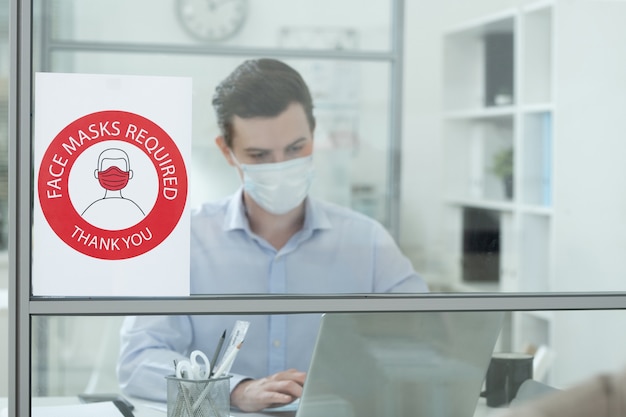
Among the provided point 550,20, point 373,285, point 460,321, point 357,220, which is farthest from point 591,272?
point 460,321

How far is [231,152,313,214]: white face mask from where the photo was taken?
2117 millimetres

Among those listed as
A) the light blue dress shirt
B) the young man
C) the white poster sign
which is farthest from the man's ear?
the white poster sign

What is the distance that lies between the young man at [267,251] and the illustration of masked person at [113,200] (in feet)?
0.80

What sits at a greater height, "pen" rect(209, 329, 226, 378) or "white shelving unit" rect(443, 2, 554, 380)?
"white shelving unit" rect(443, 2, 554, 380)

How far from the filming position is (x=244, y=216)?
2336mm

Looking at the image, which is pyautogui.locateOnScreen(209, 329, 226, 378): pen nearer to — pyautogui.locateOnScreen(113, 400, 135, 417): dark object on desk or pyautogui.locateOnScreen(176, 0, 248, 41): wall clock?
pyautogui.locateOnScreen(113, 400, 135, 417): dark object on desk

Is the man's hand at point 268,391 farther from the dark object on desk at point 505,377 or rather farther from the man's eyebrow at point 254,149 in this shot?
the man's eyebrow at point 254,149

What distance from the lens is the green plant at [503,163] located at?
396 centimetres

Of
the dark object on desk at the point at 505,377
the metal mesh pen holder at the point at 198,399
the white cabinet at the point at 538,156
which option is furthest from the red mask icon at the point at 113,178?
the white cabinet at the point at 538,156

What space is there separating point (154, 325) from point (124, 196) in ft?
2.27

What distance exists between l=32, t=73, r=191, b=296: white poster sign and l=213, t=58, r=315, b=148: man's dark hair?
513mm

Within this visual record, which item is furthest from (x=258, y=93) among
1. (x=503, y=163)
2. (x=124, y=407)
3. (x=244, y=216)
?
(x=503, y=163)

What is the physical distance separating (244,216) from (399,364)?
2.18 ft

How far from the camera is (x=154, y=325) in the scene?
210cm
